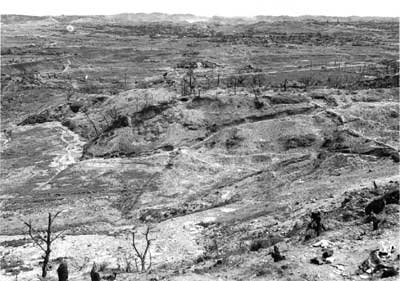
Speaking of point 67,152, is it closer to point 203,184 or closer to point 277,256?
point 203,184

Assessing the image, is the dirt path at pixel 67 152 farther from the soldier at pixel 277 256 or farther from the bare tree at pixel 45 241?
the soldier at pixel 277 256

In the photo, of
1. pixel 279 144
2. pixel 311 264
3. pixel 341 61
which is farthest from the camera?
pixel 341 61

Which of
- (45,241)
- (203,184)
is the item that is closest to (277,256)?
(45,241)

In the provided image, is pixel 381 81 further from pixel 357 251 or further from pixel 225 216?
pixel 357 251

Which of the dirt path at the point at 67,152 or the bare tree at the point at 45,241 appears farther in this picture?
the dirt path at the point at 67,152

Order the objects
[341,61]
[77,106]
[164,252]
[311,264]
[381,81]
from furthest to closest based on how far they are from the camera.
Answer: [341,61], [77,106], [381,81], [164,252], [311,264]

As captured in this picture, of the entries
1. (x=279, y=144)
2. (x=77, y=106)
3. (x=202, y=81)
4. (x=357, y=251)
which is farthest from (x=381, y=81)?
(x=357, y=251)

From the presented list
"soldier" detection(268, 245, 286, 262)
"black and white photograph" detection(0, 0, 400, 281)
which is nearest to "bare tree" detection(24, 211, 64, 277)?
"black and white photograph" detection(0, 0, 400, 281)

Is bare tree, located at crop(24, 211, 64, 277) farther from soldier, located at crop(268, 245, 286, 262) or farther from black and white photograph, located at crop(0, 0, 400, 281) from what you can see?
soldier, located at crop(268, 245, 286, 262)

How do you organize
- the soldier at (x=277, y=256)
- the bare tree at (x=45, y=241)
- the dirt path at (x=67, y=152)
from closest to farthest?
the soldier at (x=277, y=256)
the bare tree at (x=45, y=241)
the dirt path at (x=67, y=152)

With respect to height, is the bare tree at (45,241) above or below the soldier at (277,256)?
below

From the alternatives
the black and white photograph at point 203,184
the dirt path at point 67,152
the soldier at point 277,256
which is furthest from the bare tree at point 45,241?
the dirt path at point 67,152
